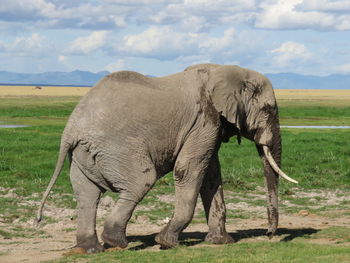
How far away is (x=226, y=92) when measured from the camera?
9.59 metres

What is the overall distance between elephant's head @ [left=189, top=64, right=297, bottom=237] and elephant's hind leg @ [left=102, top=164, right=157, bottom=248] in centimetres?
150

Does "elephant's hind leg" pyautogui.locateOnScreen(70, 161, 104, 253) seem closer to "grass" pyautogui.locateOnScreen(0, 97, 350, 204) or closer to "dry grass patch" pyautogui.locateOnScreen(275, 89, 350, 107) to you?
"grass" pyautogui.locateOnScreen(0, 97, 350, 204)

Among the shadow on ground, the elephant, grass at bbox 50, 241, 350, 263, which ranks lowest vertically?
the shadow on ground

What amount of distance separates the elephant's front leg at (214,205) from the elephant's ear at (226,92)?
89 cm

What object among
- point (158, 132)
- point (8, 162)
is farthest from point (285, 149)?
point (158, 132)

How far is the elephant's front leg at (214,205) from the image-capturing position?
405 inches

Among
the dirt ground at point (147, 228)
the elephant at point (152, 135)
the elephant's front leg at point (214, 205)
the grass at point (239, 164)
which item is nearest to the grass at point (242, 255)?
the elephant at point (152, 135)

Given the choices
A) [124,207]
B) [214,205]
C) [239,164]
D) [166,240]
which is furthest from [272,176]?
[239,164]

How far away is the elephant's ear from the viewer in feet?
31.3

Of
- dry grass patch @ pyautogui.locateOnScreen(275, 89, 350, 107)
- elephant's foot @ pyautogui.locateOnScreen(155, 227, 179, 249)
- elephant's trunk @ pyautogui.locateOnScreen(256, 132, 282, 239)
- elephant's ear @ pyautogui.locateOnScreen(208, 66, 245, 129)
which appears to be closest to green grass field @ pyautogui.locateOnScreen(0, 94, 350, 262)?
elephant's foot @ pyautogui.locateOnScreen(155, 227, 179, 249)

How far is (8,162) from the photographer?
1864 centimetres

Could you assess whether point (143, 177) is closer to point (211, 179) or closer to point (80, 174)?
point (80, 174)

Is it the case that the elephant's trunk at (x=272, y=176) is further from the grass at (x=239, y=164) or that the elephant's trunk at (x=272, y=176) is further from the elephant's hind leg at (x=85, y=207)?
the grass at (x=239, y=164)

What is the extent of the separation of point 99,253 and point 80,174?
3.54ft
